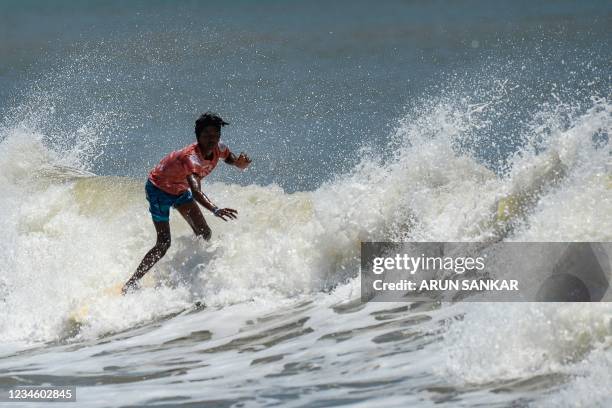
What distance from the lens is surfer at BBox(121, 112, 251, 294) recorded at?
367 inches

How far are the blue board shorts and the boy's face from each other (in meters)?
0.75

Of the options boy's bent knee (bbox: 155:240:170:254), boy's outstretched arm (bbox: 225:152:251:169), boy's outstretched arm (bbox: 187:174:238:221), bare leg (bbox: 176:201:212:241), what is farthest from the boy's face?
boy's bent knee (bbox: 155:240:170:254)

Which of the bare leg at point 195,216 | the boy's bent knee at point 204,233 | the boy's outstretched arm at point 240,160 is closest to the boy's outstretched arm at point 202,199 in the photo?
the boy's outstretched arm at point 240,160

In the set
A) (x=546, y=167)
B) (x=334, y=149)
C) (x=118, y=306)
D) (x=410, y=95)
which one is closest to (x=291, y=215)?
(x=118, y=306)

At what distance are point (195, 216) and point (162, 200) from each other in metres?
0.42

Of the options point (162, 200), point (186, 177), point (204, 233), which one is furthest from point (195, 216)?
point (186, 177)

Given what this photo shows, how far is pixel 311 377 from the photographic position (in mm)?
6945

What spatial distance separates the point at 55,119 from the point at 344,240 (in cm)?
1037

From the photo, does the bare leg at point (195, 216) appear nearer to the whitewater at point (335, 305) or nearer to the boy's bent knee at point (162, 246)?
the boy's bent knee at point (162, 246)

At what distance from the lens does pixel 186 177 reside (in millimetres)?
9516

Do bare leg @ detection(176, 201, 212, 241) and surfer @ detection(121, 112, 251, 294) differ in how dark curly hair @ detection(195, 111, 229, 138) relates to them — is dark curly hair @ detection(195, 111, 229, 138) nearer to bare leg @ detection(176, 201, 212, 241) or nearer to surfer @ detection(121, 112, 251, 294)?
surfer @ detection(121, 112, 251, 294)

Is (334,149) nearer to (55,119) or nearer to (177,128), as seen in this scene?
(177,128)

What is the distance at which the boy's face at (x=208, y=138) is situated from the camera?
30.5 feet

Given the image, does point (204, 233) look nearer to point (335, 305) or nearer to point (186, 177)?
point (186, 177)
